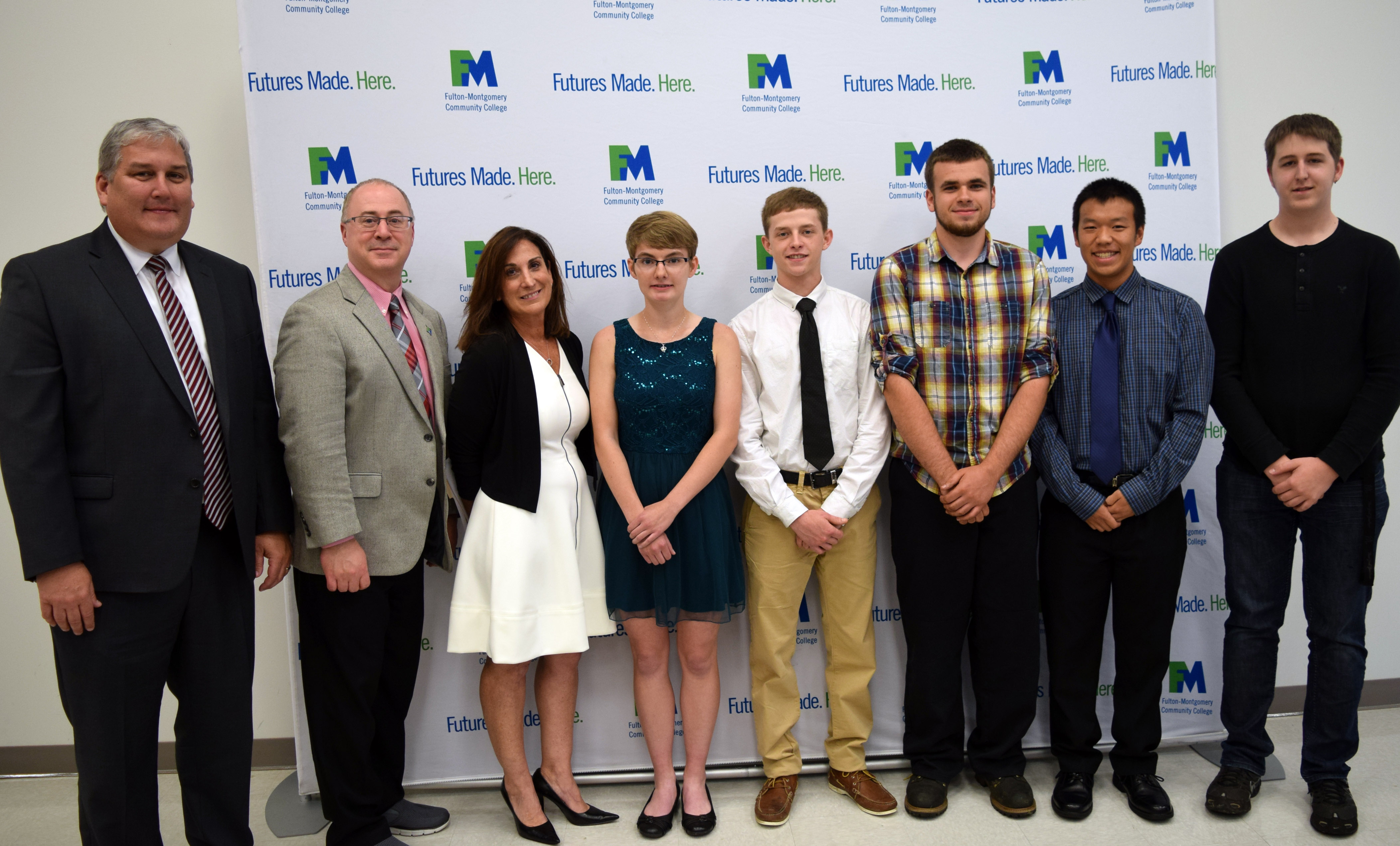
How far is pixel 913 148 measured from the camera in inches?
110

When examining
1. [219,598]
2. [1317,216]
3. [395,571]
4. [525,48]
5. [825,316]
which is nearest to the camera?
[219,598]

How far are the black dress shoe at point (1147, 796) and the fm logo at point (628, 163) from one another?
2548mm

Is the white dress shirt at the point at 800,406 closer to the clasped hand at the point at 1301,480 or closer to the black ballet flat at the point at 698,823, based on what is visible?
the black ballet flat at the point at 698,823

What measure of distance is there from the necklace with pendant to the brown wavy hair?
11.6 inches

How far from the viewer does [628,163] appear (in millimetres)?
2723

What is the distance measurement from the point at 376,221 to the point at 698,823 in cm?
203

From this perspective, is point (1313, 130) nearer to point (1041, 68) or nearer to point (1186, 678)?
point (1041, 68)

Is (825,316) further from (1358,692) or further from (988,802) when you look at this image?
(1358,692)

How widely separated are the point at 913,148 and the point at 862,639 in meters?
1.73

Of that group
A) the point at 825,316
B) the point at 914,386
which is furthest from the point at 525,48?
the point at 914,386

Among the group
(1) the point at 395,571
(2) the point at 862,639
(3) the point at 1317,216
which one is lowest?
(2) the point at 862,639

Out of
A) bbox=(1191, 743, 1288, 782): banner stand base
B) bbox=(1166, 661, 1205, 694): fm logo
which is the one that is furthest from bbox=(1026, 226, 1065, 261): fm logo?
bbox=(1191, 743, 1288, 782): banner stand base

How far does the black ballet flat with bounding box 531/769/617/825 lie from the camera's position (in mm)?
2475

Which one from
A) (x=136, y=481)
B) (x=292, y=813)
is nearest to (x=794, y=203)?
(x=136, y=481)
